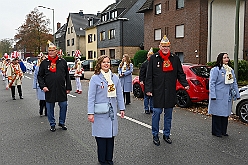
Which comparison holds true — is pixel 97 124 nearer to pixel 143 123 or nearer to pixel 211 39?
pixel 143 123

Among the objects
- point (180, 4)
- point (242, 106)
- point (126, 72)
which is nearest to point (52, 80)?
point (126, 72)

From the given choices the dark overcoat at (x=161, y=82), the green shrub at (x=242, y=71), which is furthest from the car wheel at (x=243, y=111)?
the green shrub at (x=242, y=71)

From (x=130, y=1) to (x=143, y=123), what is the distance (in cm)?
3706

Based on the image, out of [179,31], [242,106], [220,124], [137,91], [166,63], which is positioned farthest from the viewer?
[179,31]

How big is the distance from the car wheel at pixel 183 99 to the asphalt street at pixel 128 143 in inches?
53.0

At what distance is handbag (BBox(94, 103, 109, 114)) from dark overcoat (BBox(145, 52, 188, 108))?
59.5 inches

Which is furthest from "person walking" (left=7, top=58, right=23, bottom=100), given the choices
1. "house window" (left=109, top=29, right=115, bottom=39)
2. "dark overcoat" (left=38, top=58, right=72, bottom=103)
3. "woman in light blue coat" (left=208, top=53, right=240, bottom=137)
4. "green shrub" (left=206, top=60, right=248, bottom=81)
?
"house window" (left=109, top=29, right=115, bottom=39)

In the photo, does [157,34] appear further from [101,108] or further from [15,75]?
[101,108]

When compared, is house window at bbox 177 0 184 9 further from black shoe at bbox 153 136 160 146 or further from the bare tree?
the bare tree

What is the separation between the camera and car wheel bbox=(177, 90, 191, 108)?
10.6 meters

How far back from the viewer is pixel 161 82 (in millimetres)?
6152

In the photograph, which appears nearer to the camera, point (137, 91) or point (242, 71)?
point (137, 91)

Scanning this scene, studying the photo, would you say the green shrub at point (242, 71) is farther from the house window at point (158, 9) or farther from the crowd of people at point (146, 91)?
the house window at point (158, 9)

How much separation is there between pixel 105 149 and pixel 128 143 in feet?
4.54
